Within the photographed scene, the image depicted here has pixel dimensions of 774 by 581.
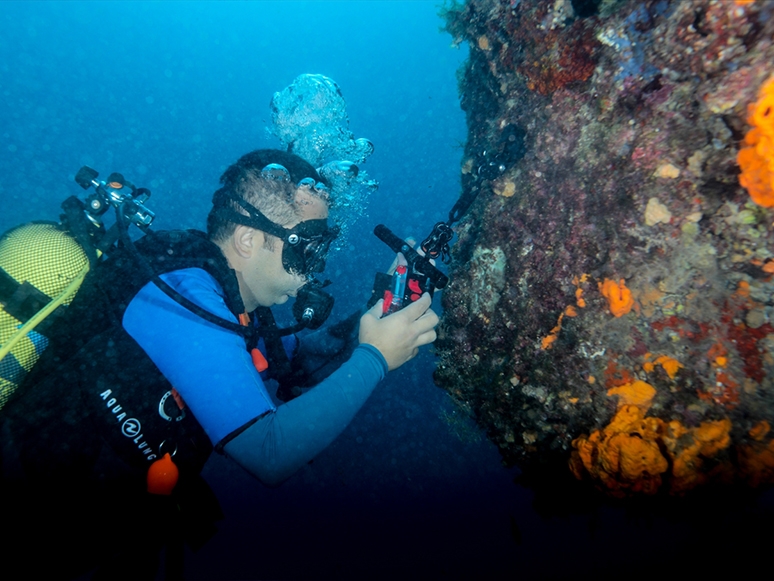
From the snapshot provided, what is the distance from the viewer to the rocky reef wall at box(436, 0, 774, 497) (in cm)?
175

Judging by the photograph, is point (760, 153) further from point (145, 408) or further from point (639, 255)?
point (145, 408)

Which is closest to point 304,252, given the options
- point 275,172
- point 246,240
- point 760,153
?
point 246,240

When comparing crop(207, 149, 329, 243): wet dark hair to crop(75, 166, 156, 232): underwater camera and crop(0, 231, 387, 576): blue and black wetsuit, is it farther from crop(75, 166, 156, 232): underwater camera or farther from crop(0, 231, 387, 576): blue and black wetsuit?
crop(0, 231, 387, 576): blue and black wetsuit

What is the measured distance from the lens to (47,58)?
186ft

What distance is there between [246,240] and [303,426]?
1590 millimetres

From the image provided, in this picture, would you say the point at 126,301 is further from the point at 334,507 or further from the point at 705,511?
the point at 334,507

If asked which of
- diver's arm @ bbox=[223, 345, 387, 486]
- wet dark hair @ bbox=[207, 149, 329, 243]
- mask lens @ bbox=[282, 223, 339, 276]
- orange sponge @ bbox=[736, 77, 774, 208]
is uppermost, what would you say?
wet dark hair @ bbox=[207, 149, 329, 243]

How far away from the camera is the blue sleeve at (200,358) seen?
6.36 feet

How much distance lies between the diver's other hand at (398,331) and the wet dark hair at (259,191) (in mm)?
1127

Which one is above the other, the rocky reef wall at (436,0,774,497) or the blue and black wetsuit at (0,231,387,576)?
the blue and black wetsuit at (0,231,387,576)

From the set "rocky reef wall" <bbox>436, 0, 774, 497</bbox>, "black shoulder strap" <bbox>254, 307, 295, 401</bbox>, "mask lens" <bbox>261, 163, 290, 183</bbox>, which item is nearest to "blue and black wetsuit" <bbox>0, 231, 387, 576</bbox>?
"mask lens" <bbox>261, 163, 290, 183</bbox>

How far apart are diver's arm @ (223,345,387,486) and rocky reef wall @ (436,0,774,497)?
1.24 m

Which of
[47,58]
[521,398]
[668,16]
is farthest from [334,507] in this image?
[47,58]

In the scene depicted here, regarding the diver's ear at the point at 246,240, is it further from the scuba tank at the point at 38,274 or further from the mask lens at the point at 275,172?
the scuba tank at the point at 38,274
